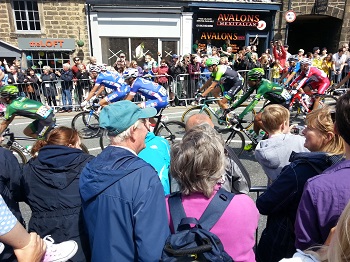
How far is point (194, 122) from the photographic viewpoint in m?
2.78

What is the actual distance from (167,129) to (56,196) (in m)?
4.78

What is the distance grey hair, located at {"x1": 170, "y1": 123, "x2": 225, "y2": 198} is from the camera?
1706 mm

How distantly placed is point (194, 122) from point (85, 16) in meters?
15.5

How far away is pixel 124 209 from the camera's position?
1678 millimetres

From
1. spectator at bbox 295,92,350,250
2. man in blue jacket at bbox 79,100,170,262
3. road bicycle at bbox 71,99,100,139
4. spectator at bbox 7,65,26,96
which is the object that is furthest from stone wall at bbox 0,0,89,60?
spectator at bbox 295,92,350,250

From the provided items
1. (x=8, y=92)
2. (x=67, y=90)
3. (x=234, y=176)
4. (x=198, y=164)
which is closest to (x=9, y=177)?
(x=198, y=164)

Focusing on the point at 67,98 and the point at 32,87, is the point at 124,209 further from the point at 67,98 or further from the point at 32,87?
the point at 32,87

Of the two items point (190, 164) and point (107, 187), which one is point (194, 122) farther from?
point (107, 187)

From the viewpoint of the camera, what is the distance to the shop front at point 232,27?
17656mm

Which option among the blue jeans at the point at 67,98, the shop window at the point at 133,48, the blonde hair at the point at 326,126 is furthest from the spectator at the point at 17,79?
the blonde hair at the point at 326,126

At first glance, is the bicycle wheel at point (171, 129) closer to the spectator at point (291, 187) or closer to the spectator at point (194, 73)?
the spectator at point (291, 187)

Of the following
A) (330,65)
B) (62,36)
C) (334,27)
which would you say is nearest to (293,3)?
(334,27)

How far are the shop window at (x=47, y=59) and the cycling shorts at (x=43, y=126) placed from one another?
37.1 ft

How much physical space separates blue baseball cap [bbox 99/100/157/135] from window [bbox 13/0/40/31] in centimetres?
1672
